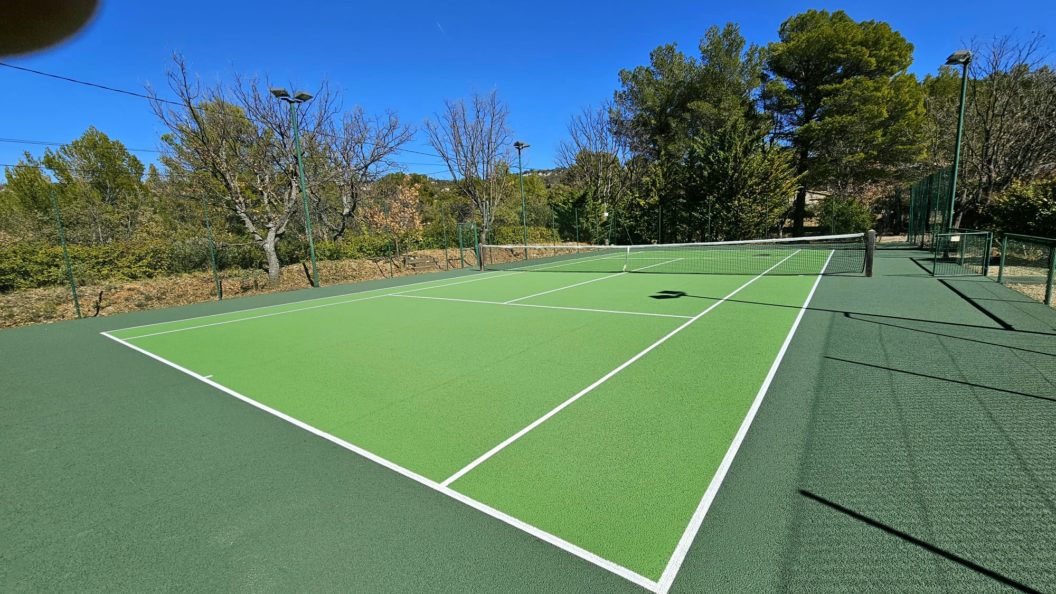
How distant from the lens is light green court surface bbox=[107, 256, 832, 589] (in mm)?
3091

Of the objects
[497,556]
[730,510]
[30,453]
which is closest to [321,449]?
[497,556]

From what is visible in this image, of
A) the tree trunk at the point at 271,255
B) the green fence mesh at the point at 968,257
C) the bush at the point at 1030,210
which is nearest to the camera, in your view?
the green fence mesh at the point at 968,257

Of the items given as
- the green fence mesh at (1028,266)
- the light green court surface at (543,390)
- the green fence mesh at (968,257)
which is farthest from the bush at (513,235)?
the green fence mesh at (1028,266)

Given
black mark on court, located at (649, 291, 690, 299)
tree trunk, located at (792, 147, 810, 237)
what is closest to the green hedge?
black mark on court, located at (649, 291, 690, 299)

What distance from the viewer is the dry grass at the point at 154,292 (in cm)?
1159

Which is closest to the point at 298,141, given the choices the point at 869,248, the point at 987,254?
the point at 869,248

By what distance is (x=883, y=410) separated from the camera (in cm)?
431

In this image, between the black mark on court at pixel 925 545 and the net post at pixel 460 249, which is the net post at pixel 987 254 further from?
the net post at pixel 460 249

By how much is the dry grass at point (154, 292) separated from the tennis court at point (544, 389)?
374 cm

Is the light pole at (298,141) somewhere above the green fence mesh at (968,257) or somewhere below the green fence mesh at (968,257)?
above

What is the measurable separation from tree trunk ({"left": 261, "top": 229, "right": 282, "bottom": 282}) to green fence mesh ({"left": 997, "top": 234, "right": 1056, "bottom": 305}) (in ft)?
66.0

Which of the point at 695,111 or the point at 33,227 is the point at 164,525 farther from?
the point at 695,111

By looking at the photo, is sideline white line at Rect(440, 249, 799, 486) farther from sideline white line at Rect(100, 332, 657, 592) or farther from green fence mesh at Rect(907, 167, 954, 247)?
green fence mesh at Rect(907, 167, 954, 247)

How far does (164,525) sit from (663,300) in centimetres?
950
